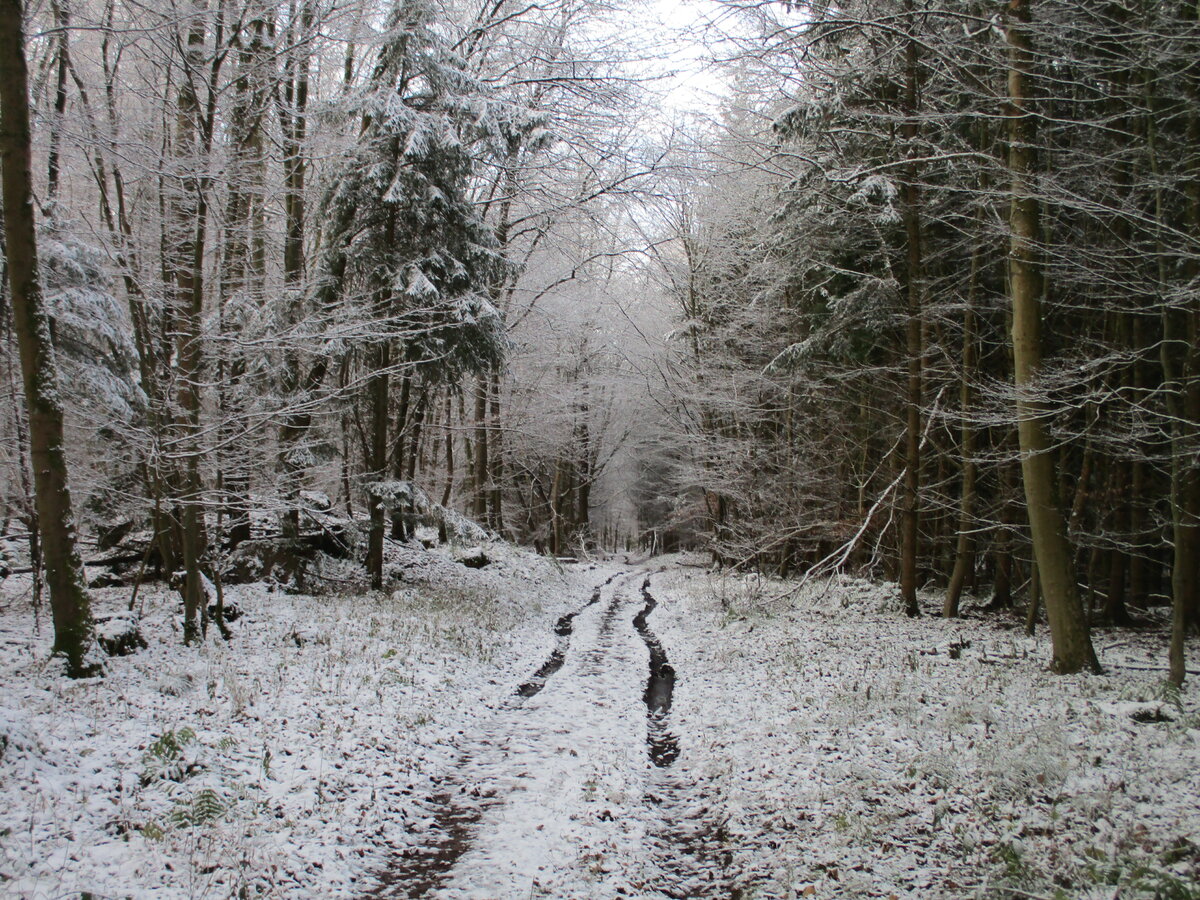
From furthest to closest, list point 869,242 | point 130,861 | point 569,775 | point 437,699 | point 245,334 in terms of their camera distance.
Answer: point 869,242
point 245,334
point 437,699
point 569,775
point 130,861

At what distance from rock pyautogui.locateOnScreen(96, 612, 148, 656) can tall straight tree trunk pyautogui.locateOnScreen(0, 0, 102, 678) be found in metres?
0.80

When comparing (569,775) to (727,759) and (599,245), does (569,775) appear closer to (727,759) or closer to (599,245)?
(727,759)

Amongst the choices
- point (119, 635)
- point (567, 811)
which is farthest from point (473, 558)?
point (567, 811)

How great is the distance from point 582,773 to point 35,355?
6838 mm

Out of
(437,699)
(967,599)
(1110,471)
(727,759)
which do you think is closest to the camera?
(727,759)

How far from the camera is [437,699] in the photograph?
759 cm

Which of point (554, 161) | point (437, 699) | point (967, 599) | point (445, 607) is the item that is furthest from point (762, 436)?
point (437, 699)

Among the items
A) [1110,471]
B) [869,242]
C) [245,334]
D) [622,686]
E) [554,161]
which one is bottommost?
[622,686]

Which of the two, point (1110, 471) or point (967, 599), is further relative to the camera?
point (967, 599)

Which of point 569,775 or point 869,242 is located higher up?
point 869,242

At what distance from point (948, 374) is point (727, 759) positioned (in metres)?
8.88

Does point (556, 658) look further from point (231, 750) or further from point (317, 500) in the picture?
point (317, 500)

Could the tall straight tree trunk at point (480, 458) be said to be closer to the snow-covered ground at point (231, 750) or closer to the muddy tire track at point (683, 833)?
the snow-covered ground at point (231, 750)

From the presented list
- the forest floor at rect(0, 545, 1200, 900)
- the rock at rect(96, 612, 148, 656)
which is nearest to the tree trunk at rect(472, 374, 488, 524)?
the forest floor at rect(0, 545, 1200, 900)
